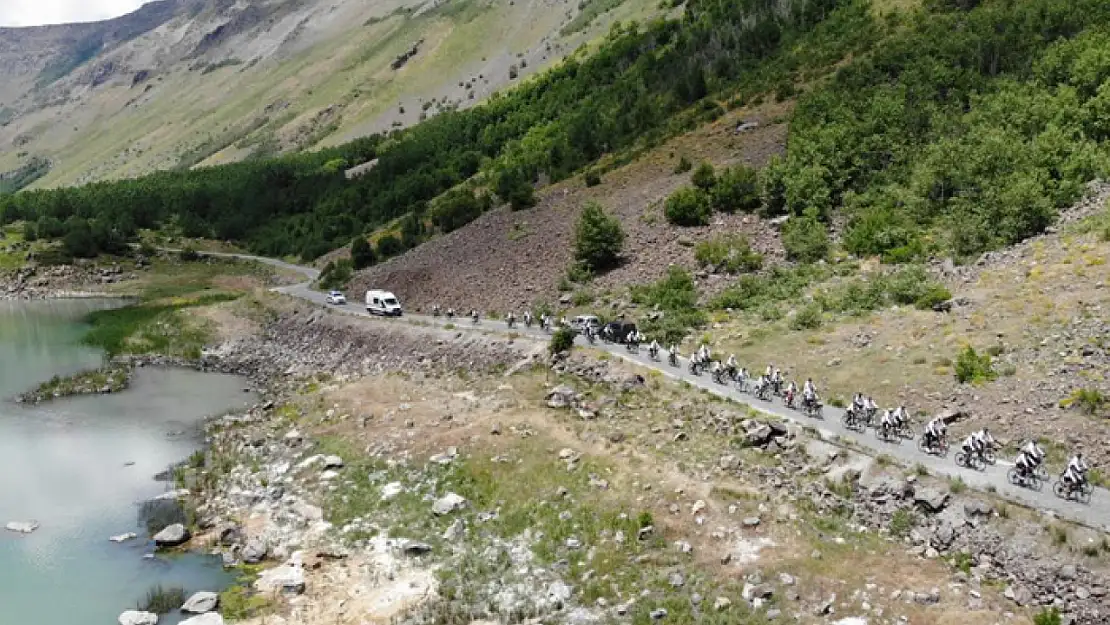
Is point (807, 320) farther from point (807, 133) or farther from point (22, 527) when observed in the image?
point (22, 527)

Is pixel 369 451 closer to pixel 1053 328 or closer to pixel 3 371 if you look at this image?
pixel 1053 328

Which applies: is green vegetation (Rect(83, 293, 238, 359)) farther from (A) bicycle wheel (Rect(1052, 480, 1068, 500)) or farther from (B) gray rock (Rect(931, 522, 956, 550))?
(A) bicycle wheel (Rect(1052, 480, 1068, 500))

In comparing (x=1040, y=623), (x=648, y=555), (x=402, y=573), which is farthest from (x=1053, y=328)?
(x=402, y=573)

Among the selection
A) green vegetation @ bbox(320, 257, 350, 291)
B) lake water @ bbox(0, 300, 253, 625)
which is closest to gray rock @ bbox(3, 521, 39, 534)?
lake water @ bbox(0, 300, 253, 625)

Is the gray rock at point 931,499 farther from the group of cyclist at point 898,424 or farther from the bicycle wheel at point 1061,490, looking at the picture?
the bicycle wheel at point 1061,490

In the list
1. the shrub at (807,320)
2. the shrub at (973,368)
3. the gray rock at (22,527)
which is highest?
the gray rock at (22,527)

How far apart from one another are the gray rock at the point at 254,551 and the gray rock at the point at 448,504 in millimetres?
6289

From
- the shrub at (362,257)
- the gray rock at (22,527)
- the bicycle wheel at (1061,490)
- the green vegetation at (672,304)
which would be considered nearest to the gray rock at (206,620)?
the gray rock at (22,527)

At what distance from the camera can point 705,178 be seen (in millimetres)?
66188

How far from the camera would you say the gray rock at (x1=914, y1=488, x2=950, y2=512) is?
77.4 ft

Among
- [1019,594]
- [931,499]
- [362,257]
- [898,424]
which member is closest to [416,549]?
[931,499]

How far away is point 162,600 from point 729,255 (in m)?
42.0

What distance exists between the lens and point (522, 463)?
32406 mm

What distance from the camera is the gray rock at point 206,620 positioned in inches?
941
